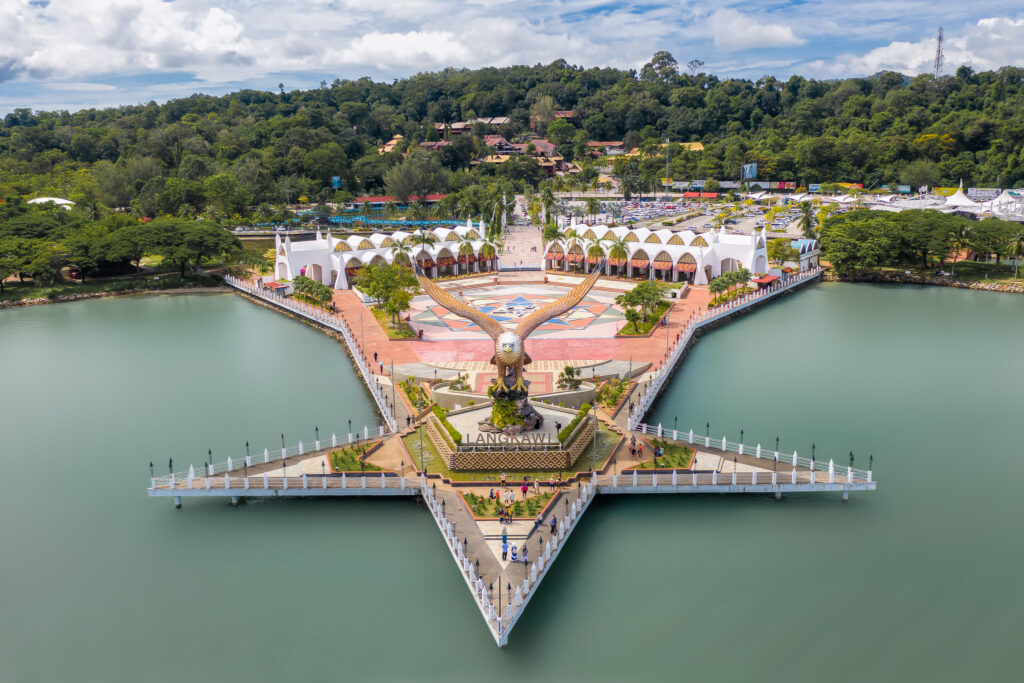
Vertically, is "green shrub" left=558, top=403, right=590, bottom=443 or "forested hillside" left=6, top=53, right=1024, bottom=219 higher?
"forested hillside" left=6, top=53, right=1024, bottom=219

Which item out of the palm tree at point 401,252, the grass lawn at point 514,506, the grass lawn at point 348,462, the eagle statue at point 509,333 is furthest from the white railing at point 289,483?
the palm tree at point 401,252

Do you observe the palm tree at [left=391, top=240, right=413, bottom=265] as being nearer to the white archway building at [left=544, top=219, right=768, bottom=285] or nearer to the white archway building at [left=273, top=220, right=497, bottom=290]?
the white archway building at [left=273, top=220, right=497, bottom=290]

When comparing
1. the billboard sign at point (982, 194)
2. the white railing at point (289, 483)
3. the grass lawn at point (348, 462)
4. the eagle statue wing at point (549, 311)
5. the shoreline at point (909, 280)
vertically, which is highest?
the billboard sign at point (982, 194)

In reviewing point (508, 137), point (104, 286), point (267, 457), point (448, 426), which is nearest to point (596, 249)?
point (448, 426)

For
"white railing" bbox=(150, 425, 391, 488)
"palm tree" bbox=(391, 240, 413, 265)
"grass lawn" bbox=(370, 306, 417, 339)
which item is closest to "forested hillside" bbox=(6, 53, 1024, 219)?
"palm tree" bbox=(391, 240, 413, 265)

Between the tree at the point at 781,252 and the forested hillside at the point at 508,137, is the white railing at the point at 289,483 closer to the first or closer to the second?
the tree at the point at 781,252

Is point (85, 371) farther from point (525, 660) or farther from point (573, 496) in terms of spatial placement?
point (525, 660)

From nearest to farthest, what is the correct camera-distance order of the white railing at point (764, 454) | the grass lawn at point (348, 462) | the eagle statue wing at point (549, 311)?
the white railing at point (764, 454)
the grass lawn at point (348, 462)
the eagle statue wing at point (549, 311)
